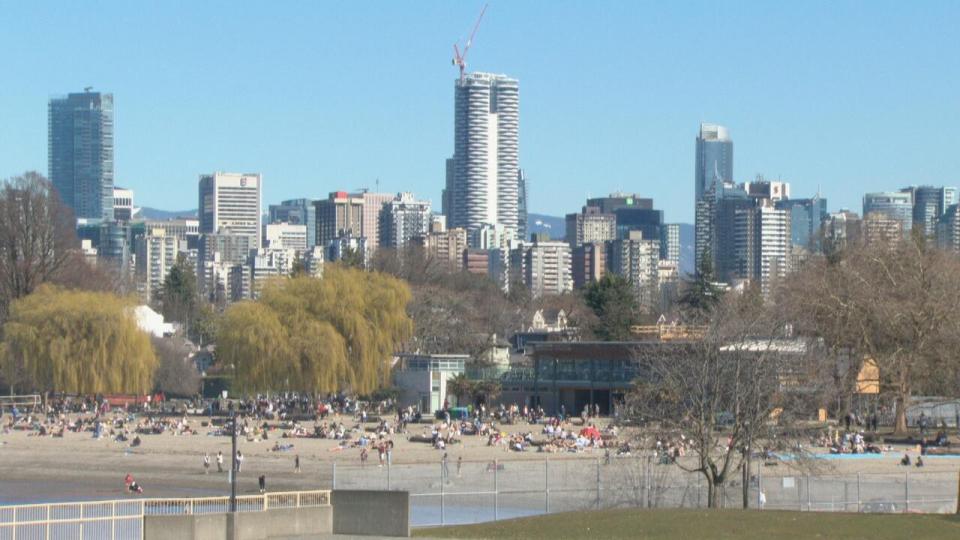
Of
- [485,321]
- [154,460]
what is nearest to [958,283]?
[154,460]

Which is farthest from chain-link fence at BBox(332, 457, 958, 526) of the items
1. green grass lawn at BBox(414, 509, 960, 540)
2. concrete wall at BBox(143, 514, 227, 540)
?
concrete wall at BBox(143, 514, 227, 540)

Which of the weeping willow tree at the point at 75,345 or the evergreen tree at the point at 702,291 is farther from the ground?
the evergreen tree at the point at 702,291

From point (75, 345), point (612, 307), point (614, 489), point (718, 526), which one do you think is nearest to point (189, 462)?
point (614, 489)

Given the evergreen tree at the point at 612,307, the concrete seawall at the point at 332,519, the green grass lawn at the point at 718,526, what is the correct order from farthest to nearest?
the evergreen tree at the point at 612,307 < the concrete seawall at the point at 332,519 < the green grass lawn at the point at 718,526

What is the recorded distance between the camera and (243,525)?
37.2 m

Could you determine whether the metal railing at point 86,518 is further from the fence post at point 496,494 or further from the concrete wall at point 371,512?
the fence post at point 496,494

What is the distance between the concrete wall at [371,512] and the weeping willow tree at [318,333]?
4677 centimetres

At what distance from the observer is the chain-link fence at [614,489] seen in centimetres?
4716

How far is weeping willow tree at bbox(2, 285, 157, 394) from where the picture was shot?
8725cm

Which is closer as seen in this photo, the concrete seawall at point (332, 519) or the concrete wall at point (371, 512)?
the concrete seawall at point (332, 519)

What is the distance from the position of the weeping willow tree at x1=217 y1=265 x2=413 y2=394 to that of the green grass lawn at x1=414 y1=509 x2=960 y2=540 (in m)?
46.8

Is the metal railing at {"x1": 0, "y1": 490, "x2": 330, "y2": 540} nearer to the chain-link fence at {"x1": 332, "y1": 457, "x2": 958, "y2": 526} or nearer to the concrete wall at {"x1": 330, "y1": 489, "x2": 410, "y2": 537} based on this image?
the concrete wall at {"x1": 330, "y1": 489, "x2": 410, "y2": 537}

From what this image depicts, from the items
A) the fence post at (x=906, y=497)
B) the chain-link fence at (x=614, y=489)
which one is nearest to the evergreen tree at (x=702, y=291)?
the chain-link fence at (x=614, y=489)

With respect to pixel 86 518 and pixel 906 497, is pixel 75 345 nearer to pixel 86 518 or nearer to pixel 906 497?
pixel 906 497
